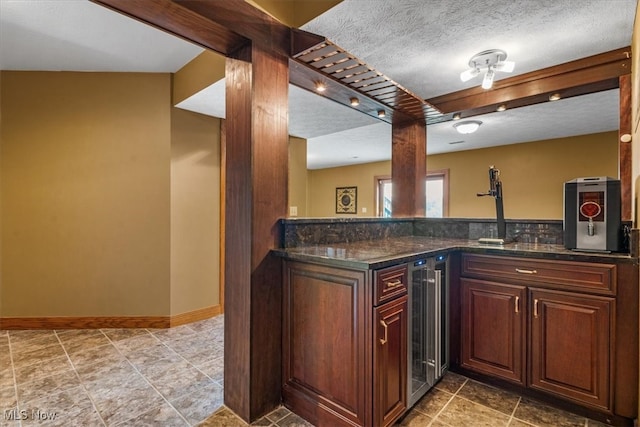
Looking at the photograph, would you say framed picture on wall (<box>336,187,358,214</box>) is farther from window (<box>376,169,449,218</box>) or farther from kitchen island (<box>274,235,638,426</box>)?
kitchen island (<box>274,235,638,426</box>)

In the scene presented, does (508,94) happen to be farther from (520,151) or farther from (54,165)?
(54,165)

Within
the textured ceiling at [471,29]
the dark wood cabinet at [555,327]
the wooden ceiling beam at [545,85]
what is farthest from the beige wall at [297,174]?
the dark wood cabinet at [555,327]

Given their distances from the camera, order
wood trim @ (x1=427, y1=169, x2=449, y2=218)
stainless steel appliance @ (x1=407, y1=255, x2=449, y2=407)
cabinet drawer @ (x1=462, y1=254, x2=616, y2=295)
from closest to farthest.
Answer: cabinet drawer @ (x1=462, y1=254, x2=616, y2=295), stainless steel appliance @ (x1=407, y1=255, x2=449, y2=407), wood trim @ (x1=427, y1=169, x2=449, y2=218)

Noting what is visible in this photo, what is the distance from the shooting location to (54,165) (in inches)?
120

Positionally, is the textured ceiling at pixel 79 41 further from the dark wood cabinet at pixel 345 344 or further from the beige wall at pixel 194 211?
the dark wood cabinet at pixel 345 344

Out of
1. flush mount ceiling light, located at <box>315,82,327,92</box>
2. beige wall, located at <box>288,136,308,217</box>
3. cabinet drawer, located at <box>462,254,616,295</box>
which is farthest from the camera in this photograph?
beige wall, located at <box>288,136,308,217</box>

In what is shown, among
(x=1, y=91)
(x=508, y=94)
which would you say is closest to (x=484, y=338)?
(x=508, y=94)

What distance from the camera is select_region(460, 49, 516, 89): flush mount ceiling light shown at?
7.14ft

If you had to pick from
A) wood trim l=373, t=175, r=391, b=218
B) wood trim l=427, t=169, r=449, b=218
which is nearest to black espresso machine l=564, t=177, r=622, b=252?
wood trim l=427, t=169, r=449, b=218

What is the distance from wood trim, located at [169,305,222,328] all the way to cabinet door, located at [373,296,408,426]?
2.39m

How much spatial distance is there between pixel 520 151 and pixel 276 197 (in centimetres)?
480

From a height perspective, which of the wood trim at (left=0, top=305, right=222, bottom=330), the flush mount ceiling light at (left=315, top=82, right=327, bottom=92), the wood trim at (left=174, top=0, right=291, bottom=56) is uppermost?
the wood trim at (left=174, top=0, right=291, bottom=56)

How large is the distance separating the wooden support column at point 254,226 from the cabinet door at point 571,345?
152 centimetres

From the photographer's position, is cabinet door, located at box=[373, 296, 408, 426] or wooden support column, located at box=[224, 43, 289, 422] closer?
cabinet door, located at box=[373, 296, 408, 426]
